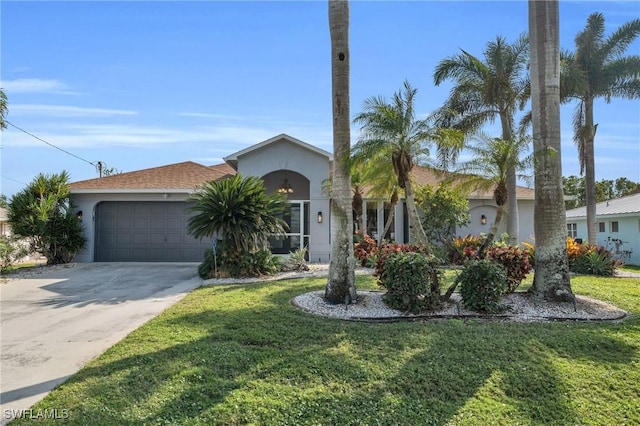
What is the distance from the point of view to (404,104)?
368 inches

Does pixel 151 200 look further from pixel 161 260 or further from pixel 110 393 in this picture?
pixel 110 393

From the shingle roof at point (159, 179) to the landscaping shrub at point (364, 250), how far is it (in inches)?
303

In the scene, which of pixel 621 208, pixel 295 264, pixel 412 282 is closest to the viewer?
pixel 412 282

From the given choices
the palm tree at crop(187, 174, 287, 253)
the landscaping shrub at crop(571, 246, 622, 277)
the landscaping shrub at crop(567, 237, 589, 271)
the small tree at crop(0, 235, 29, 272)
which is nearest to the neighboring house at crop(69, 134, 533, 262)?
the small tree at crop(0, 235, 29, 272)

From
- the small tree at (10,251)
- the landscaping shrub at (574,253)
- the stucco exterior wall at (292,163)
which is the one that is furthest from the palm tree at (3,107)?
the landscaping shrub at (574,253)

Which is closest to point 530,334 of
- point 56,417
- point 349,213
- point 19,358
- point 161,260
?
point 349,213

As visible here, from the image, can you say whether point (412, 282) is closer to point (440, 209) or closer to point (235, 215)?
point (235, 215)

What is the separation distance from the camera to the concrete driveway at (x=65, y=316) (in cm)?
466

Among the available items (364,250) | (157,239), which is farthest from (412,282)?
(157,239)

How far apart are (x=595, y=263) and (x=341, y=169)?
35.4 feet

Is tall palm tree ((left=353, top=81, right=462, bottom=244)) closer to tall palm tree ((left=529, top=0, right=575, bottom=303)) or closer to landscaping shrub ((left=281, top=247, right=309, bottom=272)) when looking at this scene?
tall palm tree ((left=529, top=0, right=575, bottom=303))

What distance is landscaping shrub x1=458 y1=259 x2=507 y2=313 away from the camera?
746cm

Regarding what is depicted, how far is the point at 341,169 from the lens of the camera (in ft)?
27.3

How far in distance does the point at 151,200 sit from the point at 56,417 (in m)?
14.8
